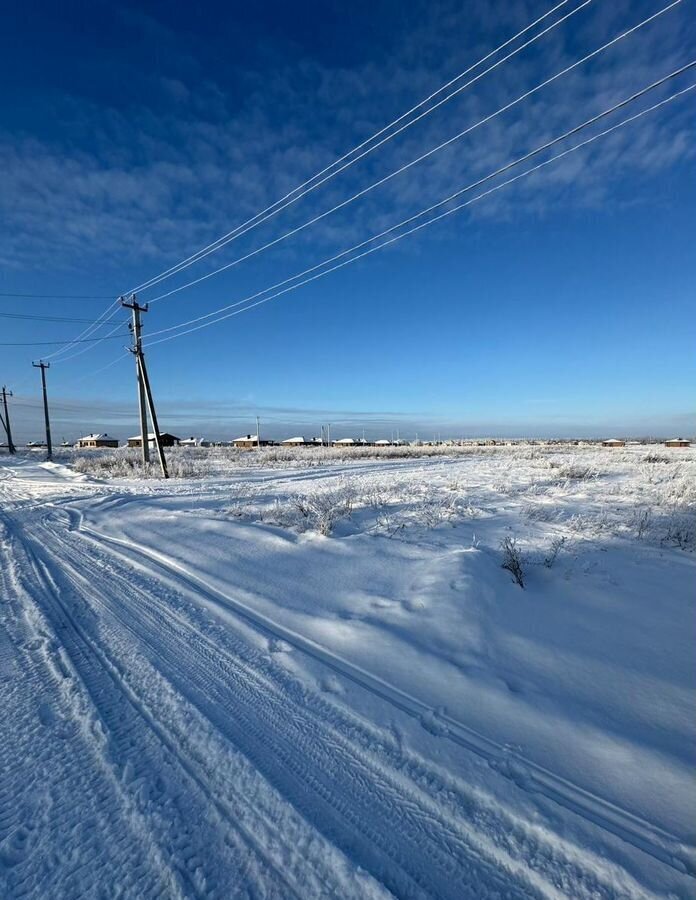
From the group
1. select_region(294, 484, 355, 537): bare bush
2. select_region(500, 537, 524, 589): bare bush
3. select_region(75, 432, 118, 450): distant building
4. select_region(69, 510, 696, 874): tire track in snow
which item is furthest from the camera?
select_region(75, 432, 118, 450): distant building

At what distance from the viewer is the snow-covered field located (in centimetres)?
169

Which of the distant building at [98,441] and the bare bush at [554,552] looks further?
the distant building at [98,441]

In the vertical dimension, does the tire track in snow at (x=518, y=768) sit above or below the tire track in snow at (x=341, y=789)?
below

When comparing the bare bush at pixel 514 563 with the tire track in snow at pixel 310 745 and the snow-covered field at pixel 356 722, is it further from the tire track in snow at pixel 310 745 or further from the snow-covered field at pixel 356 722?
the tire track in snow at pixel 310 745

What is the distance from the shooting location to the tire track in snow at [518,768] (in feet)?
5.80

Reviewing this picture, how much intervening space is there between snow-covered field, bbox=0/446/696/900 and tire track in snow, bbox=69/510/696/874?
12mm

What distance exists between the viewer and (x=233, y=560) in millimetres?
5641

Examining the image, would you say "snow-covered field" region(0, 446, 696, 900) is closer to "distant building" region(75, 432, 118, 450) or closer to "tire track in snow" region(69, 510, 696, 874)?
"tire track in snow" region(69, 510, 696, 874)

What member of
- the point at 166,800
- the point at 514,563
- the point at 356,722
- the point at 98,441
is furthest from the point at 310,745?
the point at 98,441

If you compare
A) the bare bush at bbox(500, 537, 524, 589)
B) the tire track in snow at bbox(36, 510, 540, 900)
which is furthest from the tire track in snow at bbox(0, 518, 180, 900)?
the bare bush at bbox(500, 537, 524, 589)

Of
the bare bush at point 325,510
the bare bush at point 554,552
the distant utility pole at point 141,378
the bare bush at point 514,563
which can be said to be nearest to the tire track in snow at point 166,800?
the bare bush at point 514,563

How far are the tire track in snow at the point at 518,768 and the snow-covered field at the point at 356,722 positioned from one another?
0.5 inches

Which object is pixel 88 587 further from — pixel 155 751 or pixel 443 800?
pixel 443 800

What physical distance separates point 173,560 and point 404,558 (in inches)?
130
